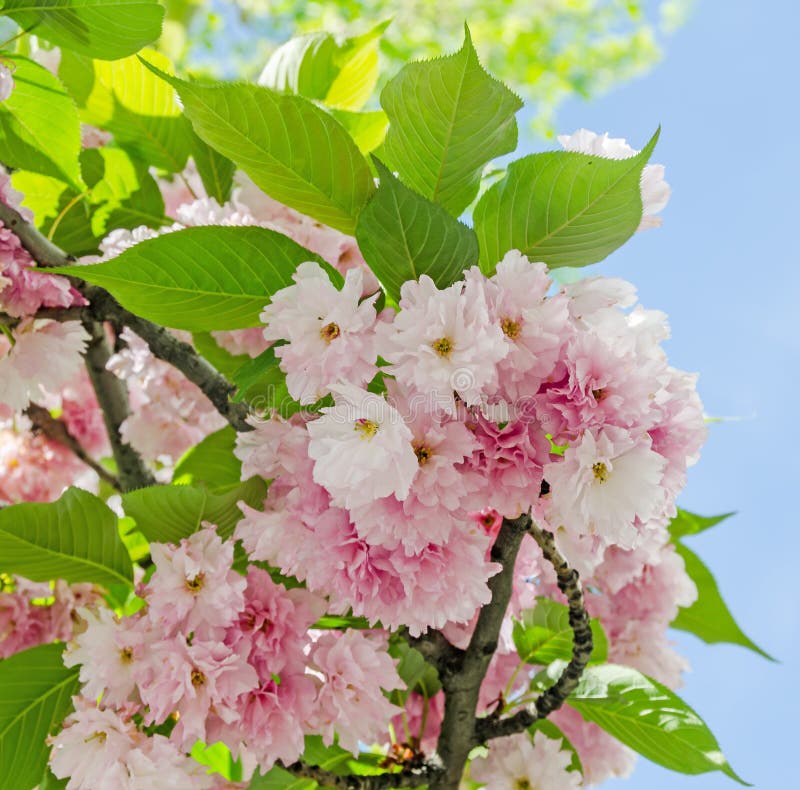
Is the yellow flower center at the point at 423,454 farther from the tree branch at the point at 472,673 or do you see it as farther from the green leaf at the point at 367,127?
the green leaf at the point at 367,127

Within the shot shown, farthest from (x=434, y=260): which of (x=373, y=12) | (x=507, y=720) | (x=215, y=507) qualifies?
(x=373, y=12)

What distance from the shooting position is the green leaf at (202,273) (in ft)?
2.78

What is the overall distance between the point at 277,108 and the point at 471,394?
31 cm

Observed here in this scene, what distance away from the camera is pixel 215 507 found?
3.29 feet

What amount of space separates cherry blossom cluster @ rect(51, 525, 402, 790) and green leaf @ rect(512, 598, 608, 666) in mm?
346

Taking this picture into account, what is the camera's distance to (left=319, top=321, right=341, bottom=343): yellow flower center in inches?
30.1

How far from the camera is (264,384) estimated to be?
3.31 feet

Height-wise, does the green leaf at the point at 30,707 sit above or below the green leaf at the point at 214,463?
below

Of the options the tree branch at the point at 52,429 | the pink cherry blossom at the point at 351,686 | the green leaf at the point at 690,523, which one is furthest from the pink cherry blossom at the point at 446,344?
the tree branch at the point at 52,429

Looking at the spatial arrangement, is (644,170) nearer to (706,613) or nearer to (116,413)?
(706,613)

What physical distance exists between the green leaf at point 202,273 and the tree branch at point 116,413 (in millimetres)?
750

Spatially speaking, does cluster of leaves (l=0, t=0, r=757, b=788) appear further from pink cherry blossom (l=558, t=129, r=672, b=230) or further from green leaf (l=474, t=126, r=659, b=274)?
pink cherry blossom (l=558, t=129, r=672, b=230)

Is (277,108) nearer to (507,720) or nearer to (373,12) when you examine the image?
(507,720)

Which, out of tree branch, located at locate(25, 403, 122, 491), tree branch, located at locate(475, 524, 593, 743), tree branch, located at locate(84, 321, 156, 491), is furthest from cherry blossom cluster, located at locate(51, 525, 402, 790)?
tree branch, located at locate(25, 403, 122, 491)
